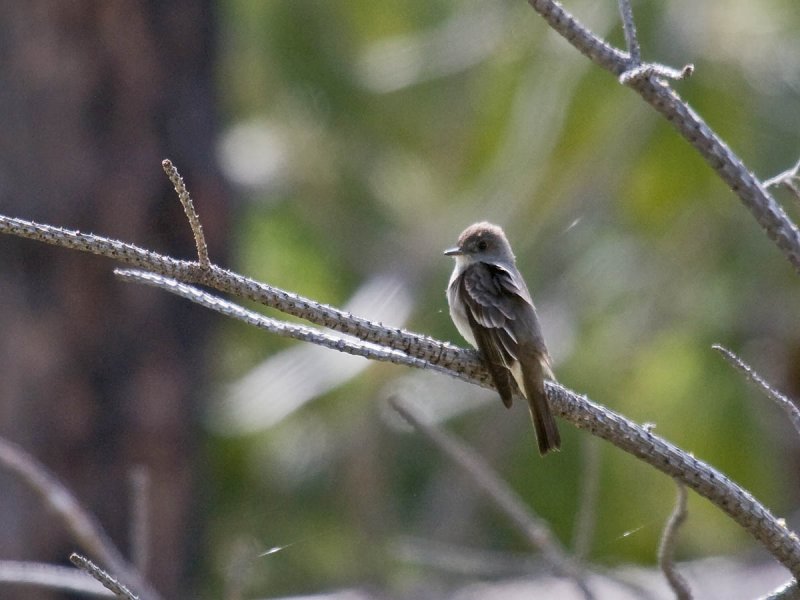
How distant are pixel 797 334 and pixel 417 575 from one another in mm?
3648

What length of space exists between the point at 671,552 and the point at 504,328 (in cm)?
100

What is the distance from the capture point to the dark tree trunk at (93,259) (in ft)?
20.0

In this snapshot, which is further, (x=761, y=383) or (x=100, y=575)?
(x=761, y=383)

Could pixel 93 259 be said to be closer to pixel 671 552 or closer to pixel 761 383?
pixel 671 552

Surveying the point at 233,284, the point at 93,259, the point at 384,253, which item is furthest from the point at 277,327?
the point at 384,253

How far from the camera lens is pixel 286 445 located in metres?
11.3

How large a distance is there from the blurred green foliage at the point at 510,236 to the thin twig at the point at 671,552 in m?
6.57

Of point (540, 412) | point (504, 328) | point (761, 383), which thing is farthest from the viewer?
point (504, 328)

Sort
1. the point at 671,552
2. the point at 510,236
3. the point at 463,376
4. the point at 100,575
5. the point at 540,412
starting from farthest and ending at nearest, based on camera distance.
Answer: the point at 510,236, the point at 540,412, the point at 671,552, the point at 463,376, the point at 100,575

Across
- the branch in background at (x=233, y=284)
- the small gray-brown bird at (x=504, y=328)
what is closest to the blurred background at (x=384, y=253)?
the small gray-brown bird at (x=504, y=328)

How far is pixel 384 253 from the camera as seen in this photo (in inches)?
432

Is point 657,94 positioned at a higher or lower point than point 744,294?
lower

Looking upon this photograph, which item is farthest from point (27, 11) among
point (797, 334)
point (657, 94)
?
point (797, 334)

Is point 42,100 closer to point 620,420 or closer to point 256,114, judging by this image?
point 620,420
